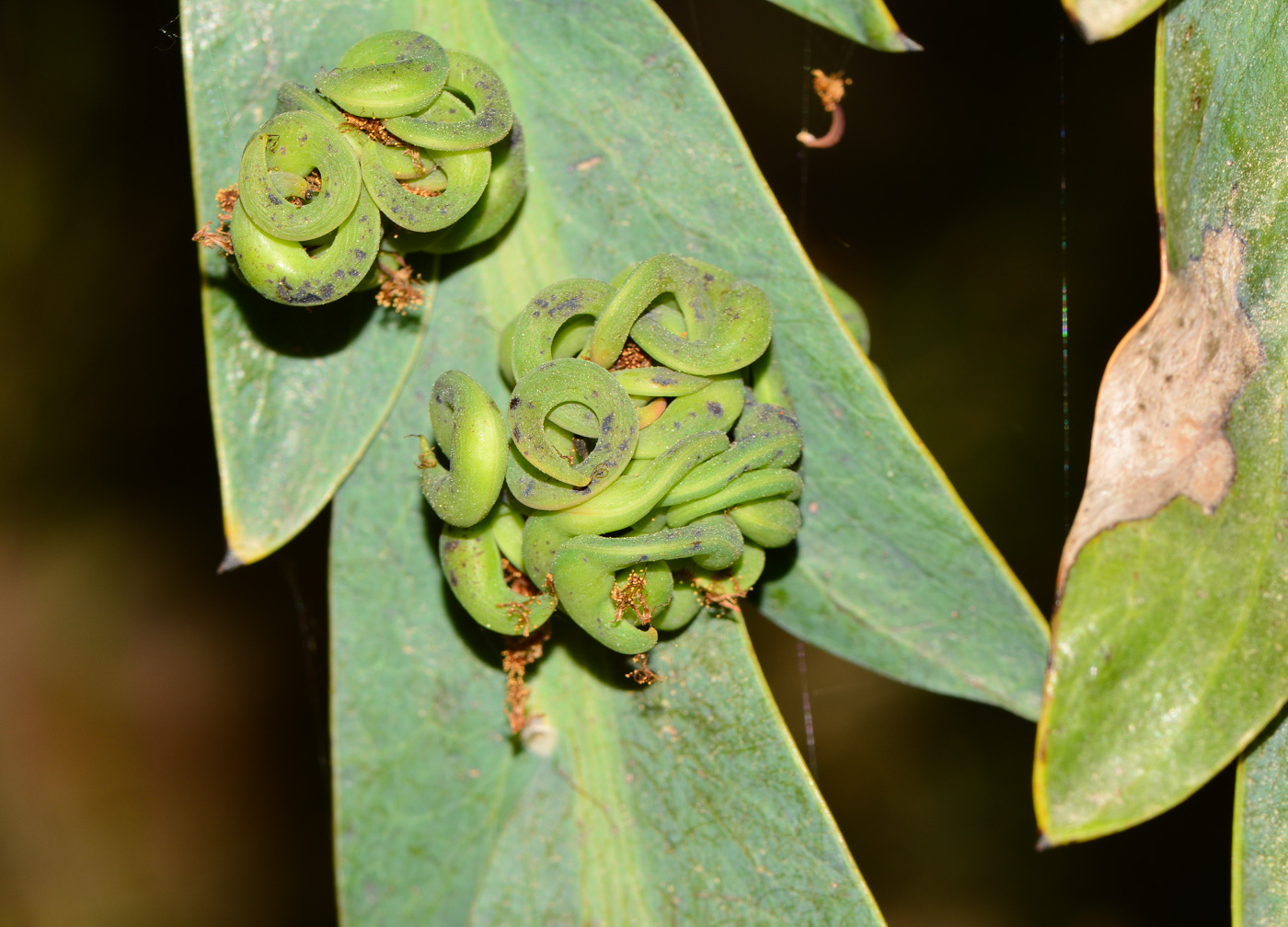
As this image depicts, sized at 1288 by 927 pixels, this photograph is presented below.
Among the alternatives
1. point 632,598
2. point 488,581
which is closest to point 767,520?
point 632,598

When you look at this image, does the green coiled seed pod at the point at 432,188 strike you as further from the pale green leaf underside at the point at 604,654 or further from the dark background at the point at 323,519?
the dark background at the point at 323,519

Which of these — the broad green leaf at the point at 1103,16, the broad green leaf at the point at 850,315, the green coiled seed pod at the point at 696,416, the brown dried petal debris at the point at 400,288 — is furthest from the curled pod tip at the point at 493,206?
the broad green leaf at the point at 1103,16

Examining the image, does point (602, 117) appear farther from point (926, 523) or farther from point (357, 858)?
point (357, 858)

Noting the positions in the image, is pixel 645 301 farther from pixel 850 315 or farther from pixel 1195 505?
pixel 1195 505

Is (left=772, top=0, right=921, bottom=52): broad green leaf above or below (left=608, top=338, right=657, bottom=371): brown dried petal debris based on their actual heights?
above

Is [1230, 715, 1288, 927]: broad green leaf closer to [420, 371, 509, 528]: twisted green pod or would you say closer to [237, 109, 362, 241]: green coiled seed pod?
[420, 371, 509, 528]: twisted green pod

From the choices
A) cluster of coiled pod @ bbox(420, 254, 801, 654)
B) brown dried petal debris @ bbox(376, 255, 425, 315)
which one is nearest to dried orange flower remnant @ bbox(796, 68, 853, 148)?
cluster of coiled pod @ bbox(420, 254, 801, 654)
